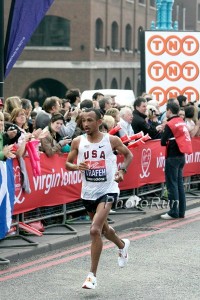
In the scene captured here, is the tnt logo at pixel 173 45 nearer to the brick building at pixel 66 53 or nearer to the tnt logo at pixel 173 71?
the tnt logo at pixel 173 71

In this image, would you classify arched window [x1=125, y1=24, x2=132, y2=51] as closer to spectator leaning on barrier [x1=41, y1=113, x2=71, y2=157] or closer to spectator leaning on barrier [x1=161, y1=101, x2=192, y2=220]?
spectator leaning on barrier [x1=161, y1=101, x2=192, y2=220]

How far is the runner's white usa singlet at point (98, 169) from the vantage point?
406 inches

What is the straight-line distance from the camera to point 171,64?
79.0ft

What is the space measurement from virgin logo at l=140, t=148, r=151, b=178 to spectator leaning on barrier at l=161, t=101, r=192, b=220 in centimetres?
100

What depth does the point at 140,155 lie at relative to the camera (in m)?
16.7

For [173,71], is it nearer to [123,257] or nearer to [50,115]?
[50,115]

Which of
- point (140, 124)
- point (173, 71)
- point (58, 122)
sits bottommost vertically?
point (140, 124)

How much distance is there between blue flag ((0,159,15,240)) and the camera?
38.4ft

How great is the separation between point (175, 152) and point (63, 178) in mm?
2495

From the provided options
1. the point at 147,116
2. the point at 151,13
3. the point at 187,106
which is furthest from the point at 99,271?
the point at 151,13

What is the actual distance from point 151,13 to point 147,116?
54.3 meters

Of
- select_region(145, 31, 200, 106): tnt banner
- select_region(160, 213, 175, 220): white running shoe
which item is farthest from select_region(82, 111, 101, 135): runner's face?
select_region(145, 31, 200, 106): tnt banner

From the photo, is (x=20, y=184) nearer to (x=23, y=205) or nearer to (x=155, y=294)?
(x=23, y=205)

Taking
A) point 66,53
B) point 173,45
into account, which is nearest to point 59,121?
point 173,45
